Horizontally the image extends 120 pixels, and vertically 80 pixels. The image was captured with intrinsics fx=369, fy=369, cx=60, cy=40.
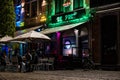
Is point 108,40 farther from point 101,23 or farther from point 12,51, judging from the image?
point 12,51

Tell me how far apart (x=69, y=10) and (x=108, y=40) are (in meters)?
5.62

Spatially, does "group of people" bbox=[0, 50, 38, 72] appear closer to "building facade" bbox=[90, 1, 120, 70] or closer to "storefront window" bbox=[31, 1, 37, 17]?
"building facade" bbox=[90, 1, 120, 70]

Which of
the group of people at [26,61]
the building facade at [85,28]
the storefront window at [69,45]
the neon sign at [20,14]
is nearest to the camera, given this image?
the group of people at [26,61]

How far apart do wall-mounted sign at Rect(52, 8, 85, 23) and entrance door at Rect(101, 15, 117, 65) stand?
2647 millimetres

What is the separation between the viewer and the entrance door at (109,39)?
83.0 ft

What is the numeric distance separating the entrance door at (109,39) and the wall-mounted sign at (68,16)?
2.65 meters

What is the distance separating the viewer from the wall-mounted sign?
2847 cm

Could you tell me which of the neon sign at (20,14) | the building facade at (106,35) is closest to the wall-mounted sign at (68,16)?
the building facade at (106,35)

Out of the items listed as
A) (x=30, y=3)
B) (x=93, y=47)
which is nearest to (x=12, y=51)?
(x=30, y=3)

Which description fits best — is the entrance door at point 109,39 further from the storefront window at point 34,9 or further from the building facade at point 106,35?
the storefront window at point 34,9

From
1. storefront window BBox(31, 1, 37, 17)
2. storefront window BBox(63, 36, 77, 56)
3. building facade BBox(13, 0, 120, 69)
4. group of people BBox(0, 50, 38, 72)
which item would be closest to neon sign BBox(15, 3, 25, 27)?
storefront window BBox(31, 1, 37, 17)

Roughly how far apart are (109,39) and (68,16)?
5.24 m

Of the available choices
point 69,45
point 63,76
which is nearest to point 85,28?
point 69,45

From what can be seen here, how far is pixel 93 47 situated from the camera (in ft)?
88.3
